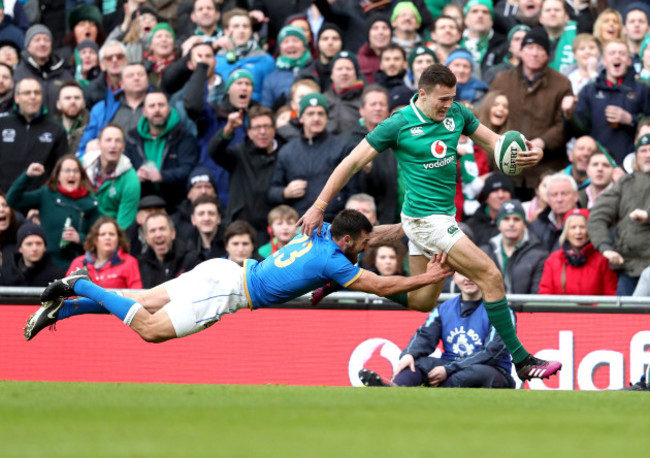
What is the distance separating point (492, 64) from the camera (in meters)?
16.9

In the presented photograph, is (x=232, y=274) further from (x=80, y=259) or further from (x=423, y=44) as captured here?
(x=423, y=44)

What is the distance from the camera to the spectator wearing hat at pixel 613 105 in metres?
14.9

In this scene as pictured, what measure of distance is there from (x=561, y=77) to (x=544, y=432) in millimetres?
8596

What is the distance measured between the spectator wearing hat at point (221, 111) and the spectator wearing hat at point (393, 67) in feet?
5.50

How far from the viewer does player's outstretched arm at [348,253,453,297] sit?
10391 millimetres

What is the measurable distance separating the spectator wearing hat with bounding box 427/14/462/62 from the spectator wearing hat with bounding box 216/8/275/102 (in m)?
2.25

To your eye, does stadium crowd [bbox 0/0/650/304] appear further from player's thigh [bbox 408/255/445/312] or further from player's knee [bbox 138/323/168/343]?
player's knee [bbox 138/323/168/343]

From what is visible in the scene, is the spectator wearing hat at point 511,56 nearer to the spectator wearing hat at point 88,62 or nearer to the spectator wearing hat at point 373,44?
the spectator wearing hat at point 373,44

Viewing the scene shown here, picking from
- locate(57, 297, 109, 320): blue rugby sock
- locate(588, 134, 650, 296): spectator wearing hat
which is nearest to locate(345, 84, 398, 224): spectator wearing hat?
locate(588, 134, 650, 296): spectator wearing hat

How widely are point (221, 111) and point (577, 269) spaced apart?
513 cm

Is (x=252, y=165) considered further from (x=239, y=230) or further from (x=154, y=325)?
(x=154, y=325)

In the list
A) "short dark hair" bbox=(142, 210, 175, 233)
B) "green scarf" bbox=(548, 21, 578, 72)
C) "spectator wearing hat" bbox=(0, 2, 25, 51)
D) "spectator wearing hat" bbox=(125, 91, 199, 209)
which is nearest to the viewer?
"short dark hair" bbox=(142, 210, 175, 233)

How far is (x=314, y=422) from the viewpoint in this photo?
311 inches

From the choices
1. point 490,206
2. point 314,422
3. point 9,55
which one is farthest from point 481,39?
point 314,422
